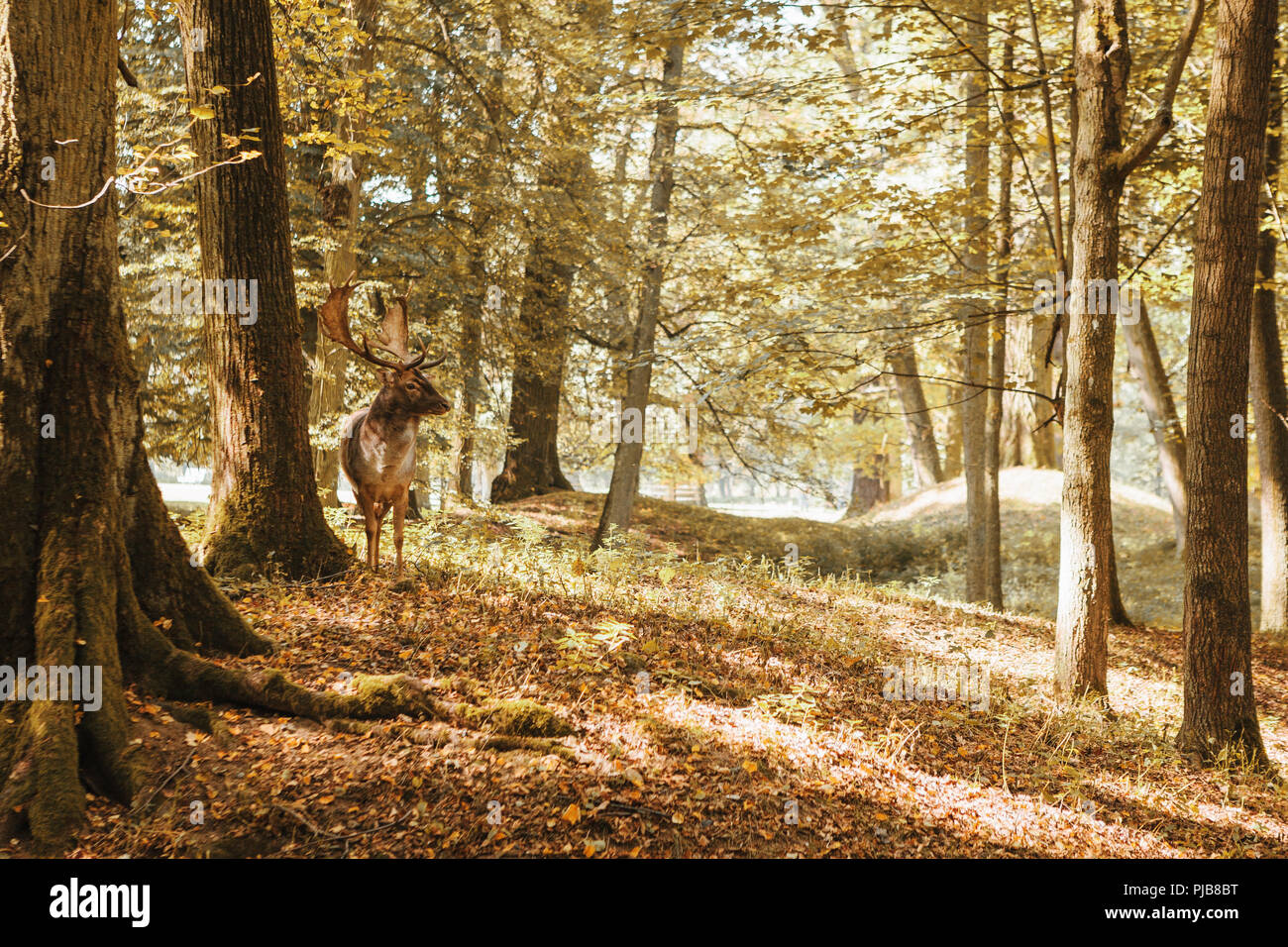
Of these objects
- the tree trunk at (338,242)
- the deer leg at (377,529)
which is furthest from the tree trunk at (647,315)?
the deer leg at (377,529)

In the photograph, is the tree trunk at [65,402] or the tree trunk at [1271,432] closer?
the tree trunk at [65,402]

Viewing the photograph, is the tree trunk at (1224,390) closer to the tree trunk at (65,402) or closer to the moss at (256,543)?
the moss at (256,543)

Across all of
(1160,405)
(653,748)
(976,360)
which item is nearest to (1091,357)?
(976,360)

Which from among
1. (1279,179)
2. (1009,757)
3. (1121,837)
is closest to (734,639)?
(1009,757)

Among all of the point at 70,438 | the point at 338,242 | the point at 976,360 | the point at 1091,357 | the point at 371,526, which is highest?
the point at 338,242

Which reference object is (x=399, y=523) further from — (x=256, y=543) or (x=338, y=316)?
(x=338, y=316)

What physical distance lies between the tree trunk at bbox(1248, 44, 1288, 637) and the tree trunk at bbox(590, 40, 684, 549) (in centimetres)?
848

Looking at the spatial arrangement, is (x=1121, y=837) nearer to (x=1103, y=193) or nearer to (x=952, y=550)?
(x=1103, y=193)

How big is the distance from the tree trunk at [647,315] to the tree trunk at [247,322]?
726 cm

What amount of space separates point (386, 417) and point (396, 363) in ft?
1.51

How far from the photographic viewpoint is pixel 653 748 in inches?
206

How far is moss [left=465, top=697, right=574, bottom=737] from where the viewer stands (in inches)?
201

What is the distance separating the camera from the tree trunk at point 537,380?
13.3 metres

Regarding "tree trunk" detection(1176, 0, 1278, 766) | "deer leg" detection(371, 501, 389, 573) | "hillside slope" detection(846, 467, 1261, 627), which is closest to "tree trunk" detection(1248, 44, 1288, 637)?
"hillside slope" detection(846, 467, 1261, 627)
